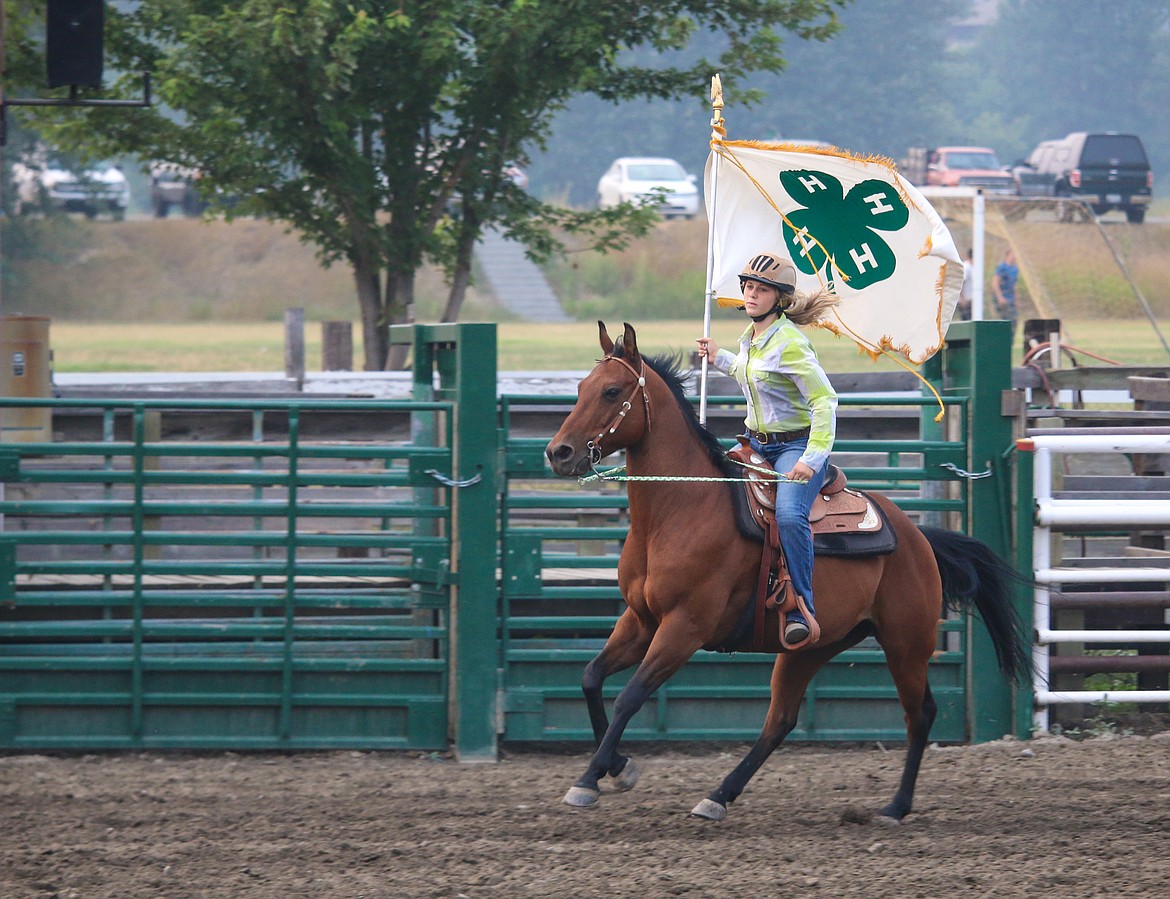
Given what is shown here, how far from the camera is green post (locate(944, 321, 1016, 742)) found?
24.6 feet

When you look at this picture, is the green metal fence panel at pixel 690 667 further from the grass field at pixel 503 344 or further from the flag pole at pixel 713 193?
the grass field at pixel 503 344

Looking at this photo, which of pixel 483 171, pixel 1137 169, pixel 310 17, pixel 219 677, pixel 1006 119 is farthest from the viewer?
pixel 1006 119

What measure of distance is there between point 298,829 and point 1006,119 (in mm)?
78206

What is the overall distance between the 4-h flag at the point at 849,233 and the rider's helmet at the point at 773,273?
1.06 m

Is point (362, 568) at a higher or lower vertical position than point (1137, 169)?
lower

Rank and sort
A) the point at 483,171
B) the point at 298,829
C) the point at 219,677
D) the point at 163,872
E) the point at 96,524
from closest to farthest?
1. the point at 163,872
2. the point at 298,829
3. the point at 219,677
4. the point at 96,524
5. the point at 483,171

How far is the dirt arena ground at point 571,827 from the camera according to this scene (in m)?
4.98

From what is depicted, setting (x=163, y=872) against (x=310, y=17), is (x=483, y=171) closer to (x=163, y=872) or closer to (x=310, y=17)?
(x=310, y=17)

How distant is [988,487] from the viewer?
753 cm

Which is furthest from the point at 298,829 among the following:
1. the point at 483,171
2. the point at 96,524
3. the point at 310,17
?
the point at 483,171

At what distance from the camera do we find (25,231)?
138 feet

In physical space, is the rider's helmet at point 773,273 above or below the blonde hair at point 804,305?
above

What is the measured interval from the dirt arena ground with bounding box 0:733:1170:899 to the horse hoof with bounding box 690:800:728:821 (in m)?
0.05

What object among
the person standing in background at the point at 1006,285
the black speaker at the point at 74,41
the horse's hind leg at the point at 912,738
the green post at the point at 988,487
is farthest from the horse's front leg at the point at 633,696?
the person standing in background at the point at 1006,285
